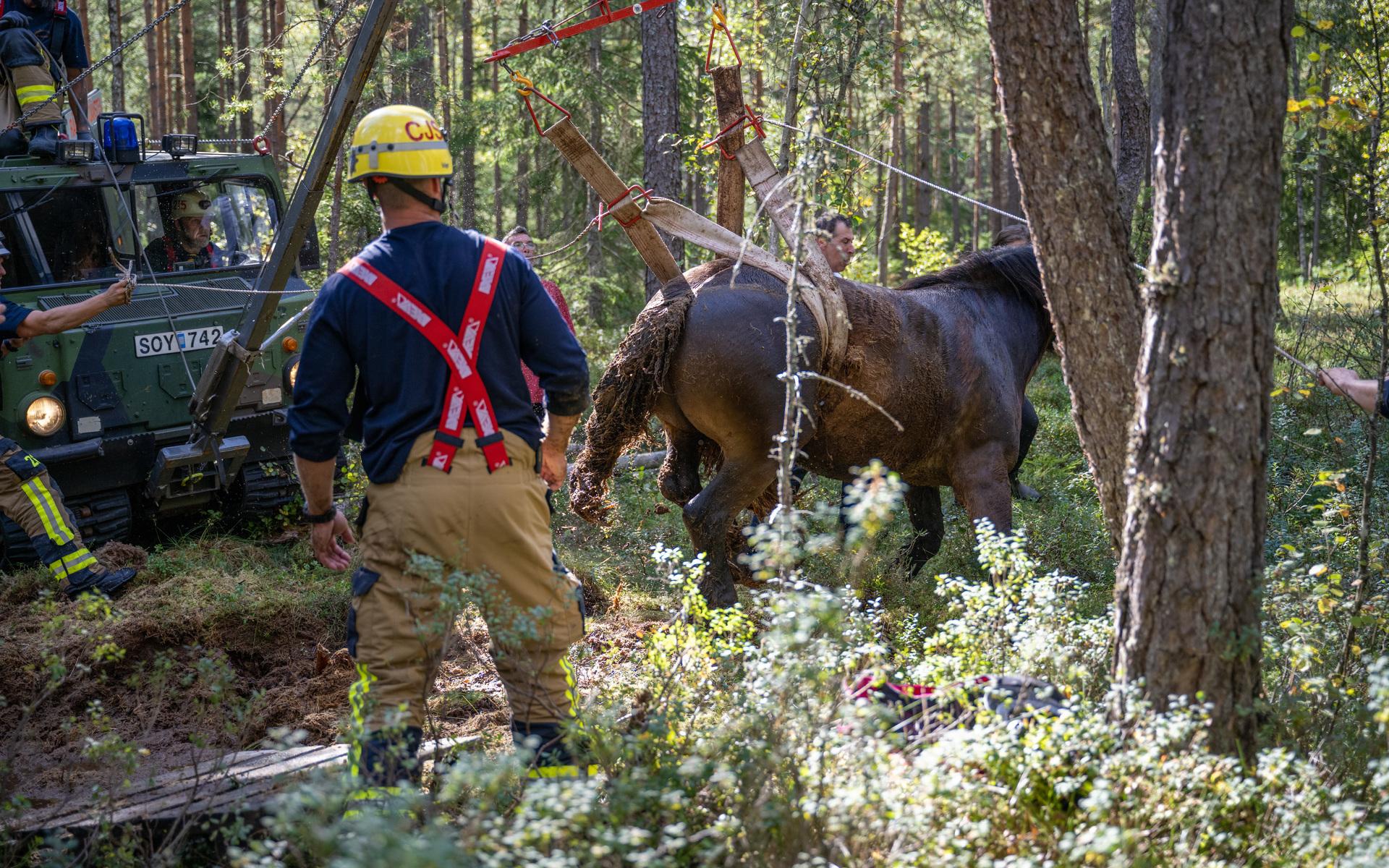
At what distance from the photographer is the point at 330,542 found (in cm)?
380

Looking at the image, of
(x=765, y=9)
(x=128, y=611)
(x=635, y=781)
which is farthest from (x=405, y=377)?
(x=765, y=9)

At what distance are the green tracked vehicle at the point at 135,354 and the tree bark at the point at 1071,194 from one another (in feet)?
15.2

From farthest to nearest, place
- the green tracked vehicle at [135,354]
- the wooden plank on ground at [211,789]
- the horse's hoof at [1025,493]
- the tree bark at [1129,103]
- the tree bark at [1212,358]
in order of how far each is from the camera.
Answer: the tree bark at [1129,103] < the horse's hoof at [1025,493] < the green tracked vehicle at [135,354] < the wooden plank on ground at [211,789] < the tree bark at [1212,358]

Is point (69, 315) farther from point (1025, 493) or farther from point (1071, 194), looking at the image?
point (1025, 493)

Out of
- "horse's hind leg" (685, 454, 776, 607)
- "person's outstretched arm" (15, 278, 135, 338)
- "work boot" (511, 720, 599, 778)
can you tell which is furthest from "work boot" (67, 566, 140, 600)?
"work boot" (511, 720, 599, 778)

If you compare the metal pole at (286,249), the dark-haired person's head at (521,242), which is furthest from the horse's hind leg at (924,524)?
the metal pole at (286,249)

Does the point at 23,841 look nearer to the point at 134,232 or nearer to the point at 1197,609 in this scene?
the point at 1197,609

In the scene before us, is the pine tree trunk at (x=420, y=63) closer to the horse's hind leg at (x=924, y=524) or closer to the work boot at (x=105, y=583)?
the work boot at (x=105, y=583)

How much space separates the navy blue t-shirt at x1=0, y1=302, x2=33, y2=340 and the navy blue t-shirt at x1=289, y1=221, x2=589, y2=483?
3140mm

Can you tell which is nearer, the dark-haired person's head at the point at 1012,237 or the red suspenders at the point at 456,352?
the red suspenders at the point at 456,352

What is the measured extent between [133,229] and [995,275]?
18.1 feet

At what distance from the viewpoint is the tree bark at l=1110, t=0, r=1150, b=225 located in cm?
957

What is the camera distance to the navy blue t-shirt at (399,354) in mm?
3408

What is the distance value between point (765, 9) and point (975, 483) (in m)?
5.86
